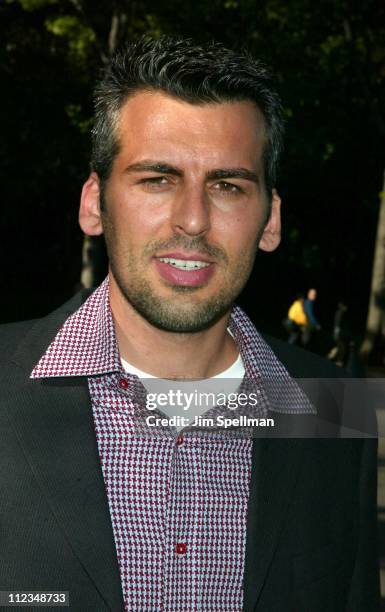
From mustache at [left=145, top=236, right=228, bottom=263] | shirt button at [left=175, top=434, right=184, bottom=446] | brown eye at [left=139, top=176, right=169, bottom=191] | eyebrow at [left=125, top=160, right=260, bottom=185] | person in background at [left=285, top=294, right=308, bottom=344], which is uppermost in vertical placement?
eyebrow at [left=125, top=160, right=260, bottom=185]

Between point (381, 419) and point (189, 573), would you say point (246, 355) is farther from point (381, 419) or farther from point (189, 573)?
point (381, 419)

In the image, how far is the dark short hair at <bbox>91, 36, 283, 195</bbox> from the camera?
2.86 meters

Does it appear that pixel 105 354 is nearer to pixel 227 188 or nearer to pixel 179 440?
pixel 179 440

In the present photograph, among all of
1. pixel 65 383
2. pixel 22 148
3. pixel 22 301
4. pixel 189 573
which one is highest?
pixel 22 148

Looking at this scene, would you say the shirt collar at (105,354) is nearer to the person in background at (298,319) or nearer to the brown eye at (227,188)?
the brown eye at (227,188)

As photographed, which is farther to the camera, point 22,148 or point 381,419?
point 22,148

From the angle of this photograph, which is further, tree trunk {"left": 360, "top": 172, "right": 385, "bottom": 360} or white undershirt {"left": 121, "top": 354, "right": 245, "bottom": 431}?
tree trunk {"left": 360, "top": 172, "right": 385, "bottom": 360}

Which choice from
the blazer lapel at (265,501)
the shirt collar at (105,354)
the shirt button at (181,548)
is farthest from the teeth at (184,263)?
the shirt button at (181,548)

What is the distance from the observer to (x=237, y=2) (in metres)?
20.4

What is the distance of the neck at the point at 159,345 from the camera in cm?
293

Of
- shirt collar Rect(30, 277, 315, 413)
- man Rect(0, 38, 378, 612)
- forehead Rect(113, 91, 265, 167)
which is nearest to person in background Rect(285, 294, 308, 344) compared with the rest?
shirt collar Rect(30, 277, 315, 413)

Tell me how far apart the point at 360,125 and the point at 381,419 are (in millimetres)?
12593

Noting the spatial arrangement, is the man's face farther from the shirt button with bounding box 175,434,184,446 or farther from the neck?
the shirt button with bounding box 175,434,184,446

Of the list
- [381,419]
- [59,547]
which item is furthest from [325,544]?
[381,419]
